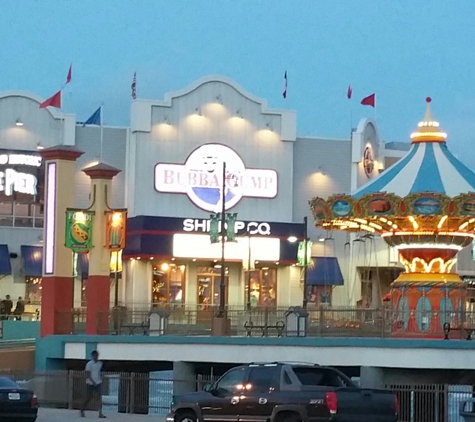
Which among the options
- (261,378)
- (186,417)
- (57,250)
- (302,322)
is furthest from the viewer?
(57,250)

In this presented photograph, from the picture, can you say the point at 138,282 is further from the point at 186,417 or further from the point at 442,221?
the point at 186,417

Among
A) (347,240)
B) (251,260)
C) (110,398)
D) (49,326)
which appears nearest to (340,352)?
(110,398)

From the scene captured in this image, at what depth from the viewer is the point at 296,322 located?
126 feet

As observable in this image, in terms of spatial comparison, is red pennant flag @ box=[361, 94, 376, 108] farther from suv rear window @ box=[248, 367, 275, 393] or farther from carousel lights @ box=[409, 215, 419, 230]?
suv rear window @ box=[248, 367, 275, 393]

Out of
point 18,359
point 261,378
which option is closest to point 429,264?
point 18,359

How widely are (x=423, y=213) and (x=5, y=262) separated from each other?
1019 inches

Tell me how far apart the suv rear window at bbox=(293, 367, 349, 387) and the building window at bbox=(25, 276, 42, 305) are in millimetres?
37135

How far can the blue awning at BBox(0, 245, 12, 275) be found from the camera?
59.8 m

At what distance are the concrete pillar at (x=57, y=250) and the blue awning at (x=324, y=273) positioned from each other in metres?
20.2

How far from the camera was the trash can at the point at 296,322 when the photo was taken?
38156 millimetres

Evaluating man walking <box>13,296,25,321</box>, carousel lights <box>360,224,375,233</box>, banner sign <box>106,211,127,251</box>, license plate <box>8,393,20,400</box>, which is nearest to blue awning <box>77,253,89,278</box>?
man walking <box>13,296,25,321</box>

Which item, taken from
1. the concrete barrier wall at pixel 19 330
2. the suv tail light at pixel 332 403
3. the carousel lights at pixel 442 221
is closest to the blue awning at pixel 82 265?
the concrete barrier wall at pixel 19 330

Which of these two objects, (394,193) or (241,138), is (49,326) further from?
(241,138)

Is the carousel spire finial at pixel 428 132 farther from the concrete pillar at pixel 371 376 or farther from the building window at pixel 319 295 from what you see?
the building window at pixel 319 295
